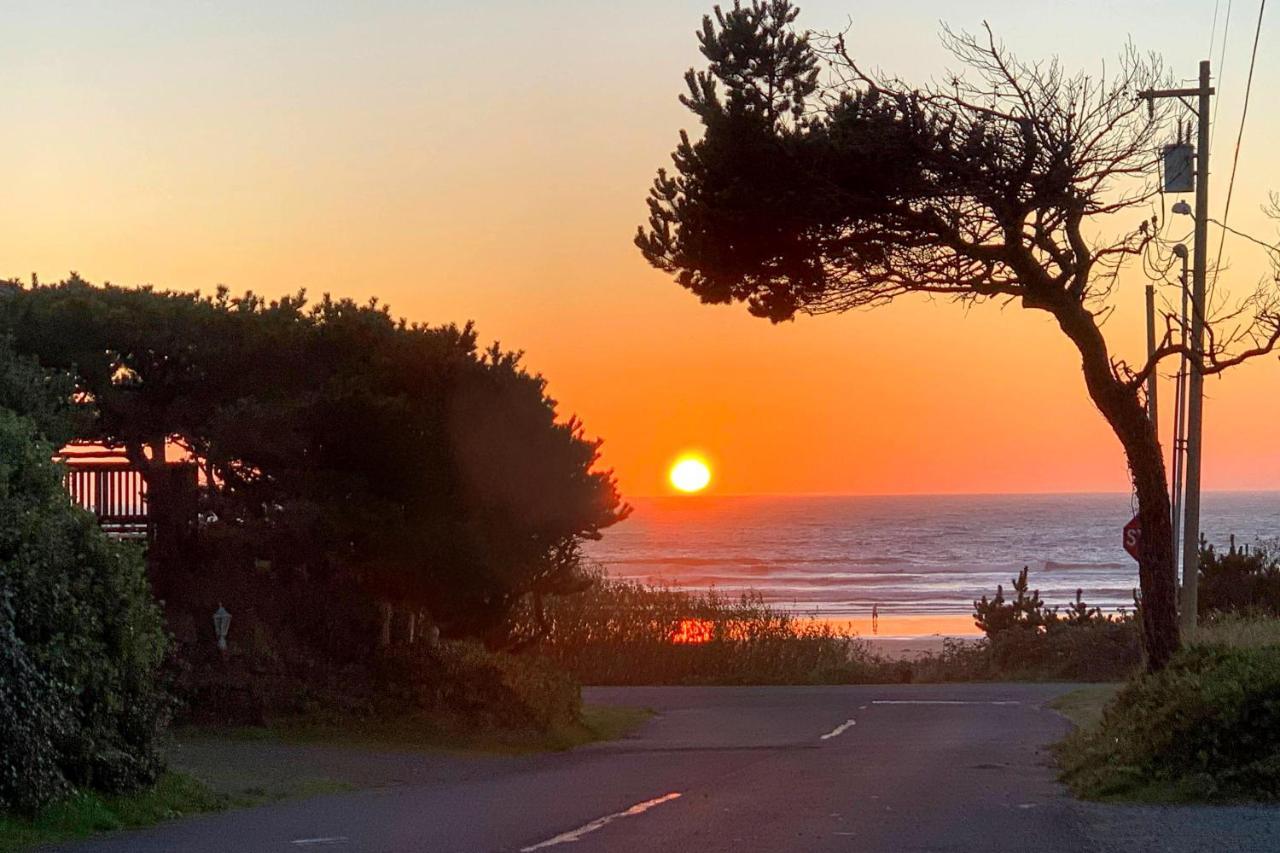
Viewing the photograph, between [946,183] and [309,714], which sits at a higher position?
[946,183]

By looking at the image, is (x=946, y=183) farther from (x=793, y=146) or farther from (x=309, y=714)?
(x=309, y=714)

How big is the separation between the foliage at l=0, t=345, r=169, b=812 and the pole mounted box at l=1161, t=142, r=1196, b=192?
48.4ft

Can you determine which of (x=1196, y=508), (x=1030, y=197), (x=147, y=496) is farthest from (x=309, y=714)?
(x=1196, y=508)

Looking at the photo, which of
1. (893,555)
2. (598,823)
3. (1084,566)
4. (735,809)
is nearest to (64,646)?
(598,823)

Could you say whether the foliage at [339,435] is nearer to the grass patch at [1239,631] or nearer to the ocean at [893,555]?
the grass patch at [1239,631]

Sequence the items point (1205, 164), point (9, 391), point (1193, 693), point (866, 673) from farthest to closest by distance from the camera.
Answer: point (866, 673)
point (1205, 164)
point (9, 391)
point (1193, 693)

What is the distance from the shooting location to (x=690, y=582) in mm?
89000

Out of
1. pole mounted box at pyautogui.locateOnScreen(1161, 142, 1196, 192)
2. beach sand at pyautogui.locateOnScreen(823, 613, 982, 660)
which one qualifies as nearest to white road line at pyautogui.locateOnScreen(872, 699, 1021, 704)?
pole mounted box at pyautogui.locateOnScreen(1161, 142, 1196, 192)

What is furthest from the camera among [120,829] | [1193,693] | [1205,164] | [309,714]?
[1205,164]

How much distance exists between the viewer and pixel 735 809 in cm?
1260

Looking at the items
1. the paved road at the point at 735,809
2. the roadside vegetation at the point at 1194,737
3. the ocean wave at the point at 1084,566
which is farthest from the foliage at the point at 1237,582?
the ocean wave at the point at 1084,566

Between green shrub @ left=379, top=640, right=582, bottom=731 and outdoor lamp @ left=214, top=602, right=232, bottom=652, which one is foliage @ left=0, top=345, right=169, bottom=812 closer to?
outdoor lamp @ left=214, top=602, right=232, bottom=652

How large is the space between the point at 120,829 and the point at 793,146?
9118 millimetres

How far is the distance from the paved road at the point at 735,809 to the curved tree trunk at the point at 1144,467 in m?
2.17
